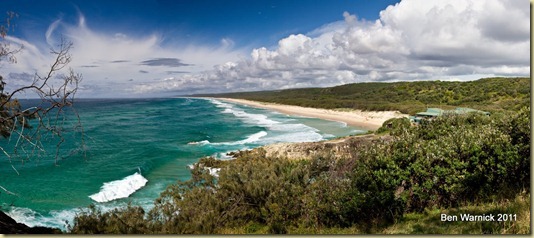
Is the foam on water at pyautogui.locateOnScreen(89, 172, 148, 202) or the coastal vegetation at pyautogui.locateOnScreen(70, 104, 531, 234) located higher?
the coastal vegetation at pyautogui.locateOnScreen(70, 104, 531, 234)

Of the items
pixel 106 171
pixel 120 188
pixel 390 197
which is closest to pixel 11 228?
pixel 390 197

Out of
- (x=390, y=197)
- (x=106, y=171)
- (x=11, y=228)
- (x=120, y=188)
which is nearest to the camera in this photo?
(x=11, y=228)

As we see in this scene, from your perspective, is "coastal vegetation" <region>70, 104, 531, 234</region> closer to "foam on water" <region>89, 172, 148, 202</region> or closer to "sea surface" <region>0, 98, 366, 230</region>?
"sea surface" <region>0, 98, 366, 230</region>

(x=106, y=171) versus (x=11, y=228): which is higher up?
(x=11, y=228)

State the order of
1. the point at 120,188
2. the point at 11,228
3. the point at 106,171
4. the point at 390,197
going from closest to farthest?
the point at 11,228, the point at 390,197, the point at 120,188, the point at 106,171

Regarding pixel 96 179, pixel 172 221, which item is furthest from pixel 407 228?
pixel 96 179

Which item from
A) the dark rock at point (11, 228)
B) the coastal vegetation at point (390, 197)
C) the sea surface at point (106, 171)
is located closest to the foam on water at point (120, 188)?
the sea surface at point (106, 171)

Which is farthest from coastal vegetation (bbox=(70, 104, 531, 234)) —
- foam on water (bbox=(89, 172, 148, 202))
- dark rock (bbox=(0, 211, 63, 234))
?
foam on water (bbox=(89, 172, 148, 202))

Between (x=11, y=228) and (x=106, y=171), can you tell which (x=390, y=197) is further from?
(x=106, y=171)
